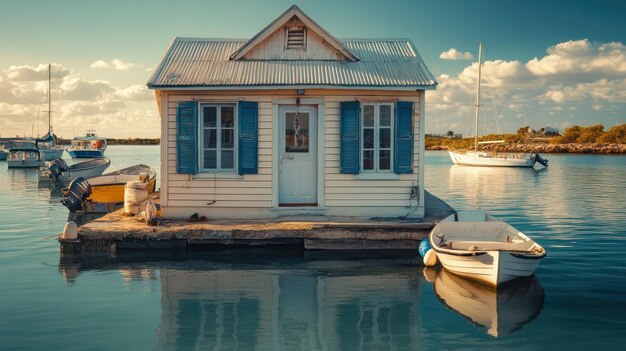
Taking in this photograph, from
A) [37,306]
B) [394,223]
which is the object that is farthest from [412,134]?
[37,306]

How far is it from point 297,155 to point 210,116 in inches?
87.4

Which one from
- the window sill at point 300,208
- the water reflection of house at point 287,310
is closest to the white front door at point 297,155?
the window sill at point 300,208

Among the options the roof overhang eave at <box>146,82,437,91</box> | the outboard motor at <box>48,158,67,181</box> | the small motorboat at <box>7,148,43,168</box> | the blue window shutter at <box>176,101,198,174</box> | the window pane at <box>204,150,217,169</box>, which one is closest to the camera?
the roof overhang eave at <box>146,82,437,91</box>

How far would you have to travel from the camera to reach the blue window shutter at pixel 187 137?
39.0 ft

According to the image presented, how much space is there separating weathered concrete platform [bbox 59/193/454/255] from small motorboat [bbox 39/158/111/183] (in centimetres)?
2132

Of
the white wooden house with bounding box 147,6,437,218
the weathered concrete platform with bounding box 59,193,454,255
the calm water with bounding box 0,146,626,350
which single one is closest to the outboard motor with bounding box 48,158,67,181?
the calm water with bounding box 0,146,626,350

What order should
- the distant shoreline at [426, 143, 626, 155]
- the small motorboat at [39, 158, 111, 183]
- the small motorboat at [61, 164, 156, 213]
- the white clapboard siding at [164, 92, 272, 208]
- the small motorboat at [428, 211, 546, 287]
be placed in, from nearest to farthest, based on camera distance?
the small motorboat at [428, 211, 546, 287] < the white clapboard siding at [164, 92, 272, 208] < the small motorboat at [61, 164, 156, 213] < the small motorboat at [39, 158, 111, 183] < the distant shoreline at [426, 143, 626, 155]

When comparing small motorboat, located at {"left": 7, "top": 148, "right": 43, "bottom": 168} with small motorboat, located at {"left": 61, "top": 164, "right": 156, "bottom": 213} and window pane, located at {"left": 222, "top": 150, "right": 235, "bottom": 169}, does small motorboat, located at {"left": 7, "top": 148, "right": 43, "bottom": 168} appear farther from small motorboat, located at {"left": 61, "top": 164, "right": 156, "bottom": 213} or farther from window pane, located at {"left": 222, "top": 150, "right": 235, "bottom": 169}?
window pane, located at {"left": 222, "top": 150, "right": 235, "bottom": 169}

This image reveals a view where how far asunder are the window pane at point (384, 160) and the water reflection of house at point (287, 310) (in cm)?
281

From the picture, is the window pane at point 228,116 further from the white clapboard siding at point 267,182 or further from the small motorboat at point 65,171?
the small motorboat at point 65,171

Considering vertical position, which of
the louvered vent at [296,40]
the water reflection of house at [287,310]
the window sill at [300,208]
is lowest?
the water reflection of house at [287,310]

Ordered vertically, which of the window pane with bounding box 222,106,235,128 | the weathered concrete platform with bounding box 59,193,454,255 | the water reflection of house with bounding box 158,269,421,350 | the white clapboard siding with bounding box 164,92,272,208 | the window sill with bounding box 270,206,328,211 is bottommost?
the water reflection of house with bounding box 158,269,421,350

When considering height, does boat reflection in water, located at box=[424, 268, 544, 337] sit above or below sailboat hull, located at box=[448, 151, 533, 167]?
below

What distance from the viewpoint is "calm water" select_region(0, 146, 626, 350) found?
7.14 metres
